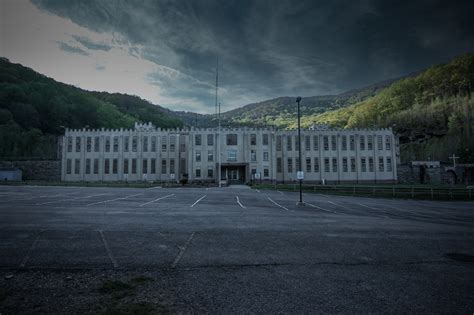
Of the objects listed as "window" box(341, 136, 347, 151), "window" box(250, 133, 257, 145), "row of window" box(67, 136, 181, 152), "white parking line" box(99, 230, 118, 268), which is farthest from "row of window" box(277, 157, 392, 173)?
"white parking line" box(99, 230, 118, 268)

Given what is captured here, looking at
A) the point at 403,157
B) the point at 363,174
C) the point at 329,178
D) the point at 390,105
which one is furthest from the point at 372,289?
the point at 390,105

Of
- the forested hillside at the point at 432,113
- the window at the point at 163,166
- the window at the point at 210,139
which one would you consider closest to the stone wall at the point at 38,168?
the window at the point at 163,166

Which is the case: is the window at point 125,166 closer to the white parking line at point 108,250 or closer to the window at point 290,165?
the window at point 290,165

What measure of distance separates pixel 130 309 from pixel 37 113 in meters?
119

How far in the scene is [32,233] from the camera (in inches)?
316

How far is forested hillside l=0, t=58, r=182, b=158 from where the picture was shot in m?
77.7

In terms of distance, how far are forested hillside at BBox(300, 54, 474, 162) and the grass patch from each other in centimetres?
8204

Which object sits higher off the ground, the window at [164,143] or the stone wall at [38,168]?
the window at [164,143]

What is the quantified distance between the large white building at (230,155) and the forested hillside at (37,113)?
3383 centimetres

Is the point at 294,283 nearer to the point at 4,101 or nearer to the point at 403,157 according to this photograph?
the point at 403,157

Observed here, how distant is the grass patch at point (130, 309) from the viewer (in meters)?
3.43

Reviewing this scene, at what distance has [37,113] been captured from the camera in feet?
Answer: 307

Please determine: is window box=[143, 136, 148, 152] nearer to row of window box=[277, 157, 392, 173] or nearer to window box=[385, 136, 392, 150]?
row of window box=[277, 157, 392, 173]

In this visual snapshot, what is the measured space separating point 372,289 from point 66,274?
5.95m
